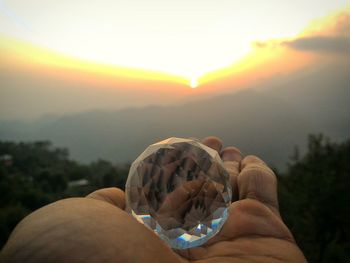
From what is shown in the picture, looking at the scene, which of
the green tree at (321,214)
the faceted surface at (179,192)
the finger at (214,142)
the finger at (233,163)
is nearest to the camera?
the faceted surface at (179,192)

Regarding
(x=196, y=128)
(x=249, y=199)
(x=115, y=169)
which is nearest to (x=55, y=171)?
(x=115, y=169)

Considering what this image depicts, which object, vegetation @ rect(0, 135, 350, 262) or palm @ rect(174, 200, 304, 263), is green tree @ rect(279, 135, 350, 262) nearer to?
vegetation @ rect(0, 135, 350, 262)

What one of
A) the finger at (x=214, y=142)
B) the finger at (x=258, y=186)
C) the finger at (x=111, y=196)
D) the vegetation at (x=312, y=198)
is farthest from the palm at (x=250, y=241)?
the vegetation at (x=312, y=198)

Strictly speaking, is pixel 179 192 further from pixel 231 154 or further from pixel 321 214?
pixel 321 214

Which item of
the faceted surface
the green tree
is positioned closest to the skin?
the faceted surface

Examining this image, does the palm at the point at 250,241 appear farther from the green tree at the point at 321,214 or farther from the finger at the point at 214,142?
the green tree at the point at 321,214

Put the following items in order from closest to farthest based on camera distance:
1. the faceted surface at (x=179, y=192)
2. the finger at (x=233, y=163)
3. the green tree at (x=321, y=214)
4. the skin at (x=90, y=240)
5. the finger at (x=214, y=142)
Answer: the skin at (x=90, y=240) → the faceted surface at (x=179, y=192) → the finger at (x=233, y=163) → the finger at (x=214, y=142) → the green tree at (x=321, y=214)

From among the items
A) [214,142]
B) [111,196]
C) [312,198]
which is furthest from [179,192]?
[312,198]

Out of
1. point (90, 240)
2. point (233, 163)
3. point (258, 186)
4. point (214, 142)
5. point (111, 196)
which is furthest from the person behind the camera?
point (214, 142)
